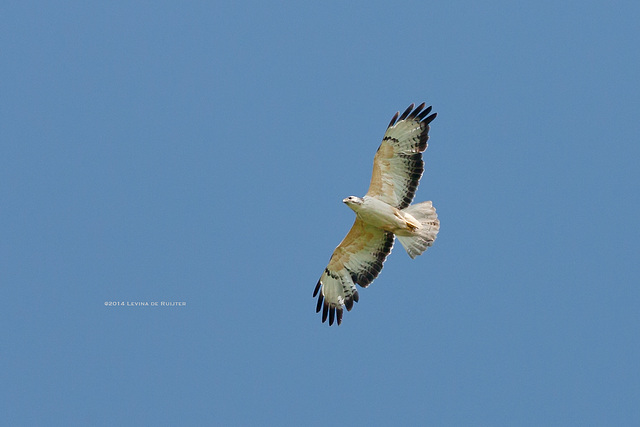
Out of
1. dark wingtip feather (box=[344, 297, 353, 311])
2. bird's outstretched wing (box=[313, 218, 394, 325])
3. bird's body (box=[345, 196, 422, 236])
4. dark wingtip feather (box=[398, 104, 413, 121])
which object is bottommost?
dark wingtip feather (box=[344, 297, 353, 311])

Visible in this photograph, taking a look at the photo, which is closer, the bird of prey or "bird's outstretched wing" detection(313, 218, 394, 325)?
the bird of prey

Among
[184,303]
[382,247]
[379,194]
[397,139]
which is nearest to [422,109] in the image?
[397,139]

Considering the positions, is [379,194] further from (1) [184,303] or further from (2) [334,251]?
(1) [184,303]

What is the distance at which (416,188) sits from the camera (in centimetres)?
1550

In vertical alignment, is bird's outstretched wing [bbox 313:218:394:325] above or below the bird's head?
below

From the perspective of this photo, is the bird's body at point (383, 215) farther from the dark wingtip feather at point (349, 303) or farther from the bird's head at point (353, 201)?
the dark wingtip feather at point (349, 303)

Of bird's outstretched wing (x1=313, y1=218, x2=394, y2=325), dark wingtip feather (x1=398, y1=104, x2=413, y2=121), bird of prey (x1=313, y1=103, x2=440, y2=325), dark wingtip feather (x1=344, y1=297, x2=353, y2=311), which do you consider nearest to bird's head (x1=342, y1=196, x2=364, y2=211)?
bird of prey (x1=313, y1=103, x2=440, y2=325)

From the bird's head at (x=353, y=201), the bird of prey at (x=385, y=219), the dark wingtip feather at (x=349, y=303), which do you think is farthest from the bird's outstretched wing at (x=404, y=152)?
the dark wingtip feather at (x=349, y=303)

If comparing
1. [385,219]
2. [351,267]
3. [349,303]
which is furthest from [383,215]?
[349,303]

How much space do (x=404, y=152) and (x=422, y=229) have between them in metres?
1.49

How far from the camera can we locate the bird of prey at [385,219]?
15383 mm

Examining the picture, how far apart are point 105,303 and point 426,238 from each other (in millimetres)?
6867

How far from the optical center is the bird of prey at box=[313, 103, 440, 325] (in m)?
15.4

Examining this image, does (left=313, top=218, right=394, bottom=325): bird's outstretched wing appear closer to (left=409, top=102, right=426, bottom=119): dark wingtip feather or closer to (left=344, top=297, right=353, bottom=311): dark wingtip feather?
(left=344, top=297, right=353, bottom=311): dark wingtip feather
